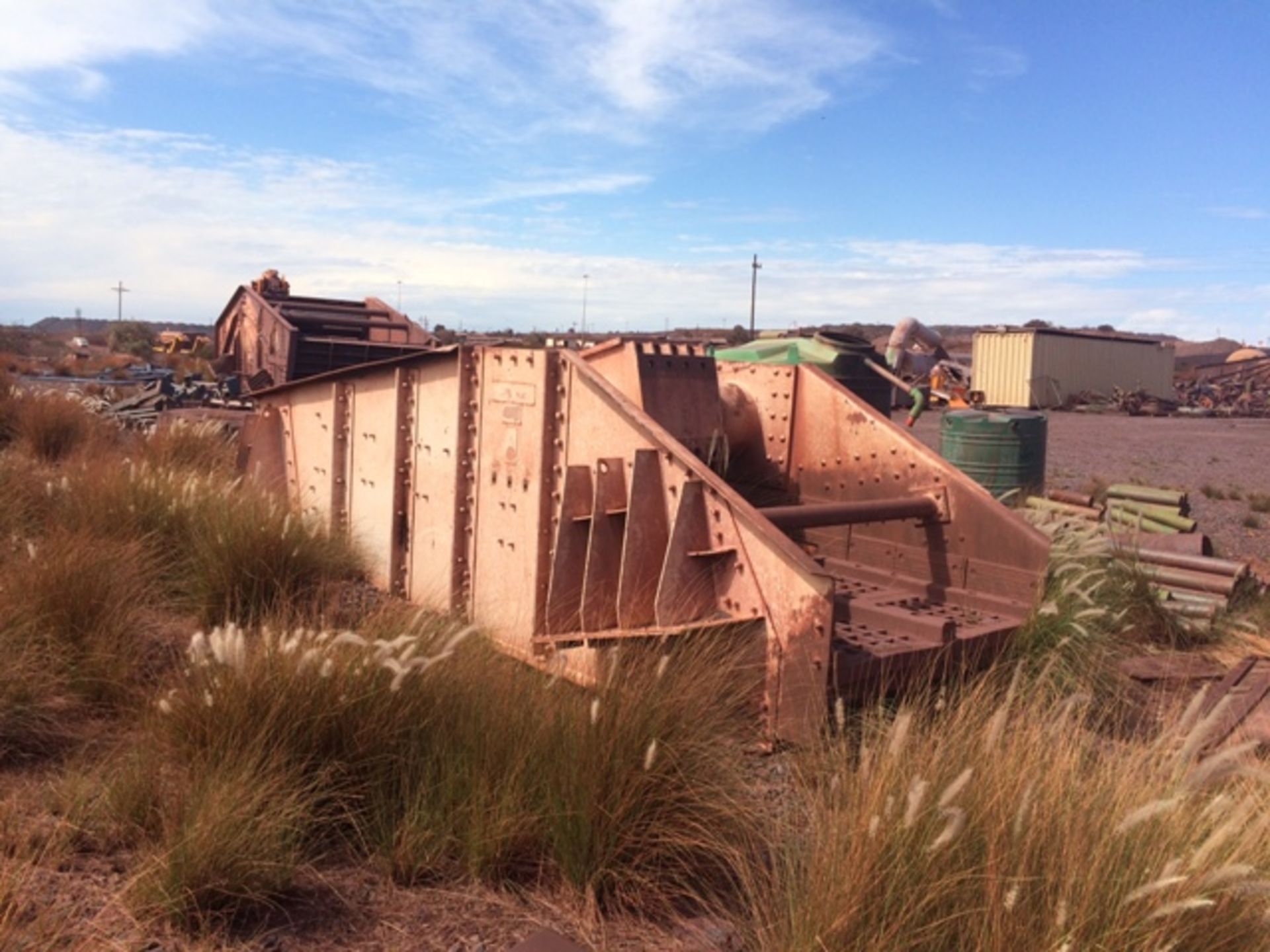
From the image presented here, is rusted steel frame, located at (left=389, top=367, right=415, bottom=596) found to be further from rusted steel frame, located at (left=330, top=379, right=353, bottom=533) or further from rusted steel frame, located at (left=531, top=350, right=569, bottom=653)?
rusted steel frame, located at (left=531, top=350, right=569, bottom=653)

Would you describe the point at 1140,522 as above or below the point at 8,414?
below

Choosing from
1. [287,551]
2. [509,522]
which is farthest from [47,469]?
[509,522]

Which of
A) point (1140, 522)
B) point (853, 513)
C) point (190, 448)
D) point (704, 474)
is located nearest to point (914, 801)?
point (704, 474)

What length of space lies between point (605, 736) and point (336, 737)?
0.96 metres

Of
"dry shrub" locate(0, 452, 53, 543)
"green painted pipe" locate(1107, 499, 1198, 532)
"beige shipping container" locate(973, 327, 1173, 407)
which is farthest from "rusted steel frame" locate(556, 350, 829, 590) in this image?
"beige shipping container" locate(973, 327, 1173, 407)

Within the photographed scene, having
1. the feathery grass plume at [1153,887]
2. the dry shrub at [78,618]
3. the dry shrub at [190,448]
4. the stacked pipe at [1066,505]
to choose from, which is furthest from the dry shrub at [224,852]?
the stacked pipe at [1066,505]

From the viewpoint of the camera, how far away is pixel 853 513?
584 cm

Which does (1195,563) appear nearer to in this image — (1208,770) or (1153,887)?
(1208,770)

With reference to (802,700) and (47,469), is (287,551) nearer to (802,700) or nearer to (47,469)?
(802,700)

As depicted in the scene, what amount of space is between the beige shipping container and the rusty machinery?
3736 cm

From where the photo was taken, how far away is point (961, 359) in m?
62.6

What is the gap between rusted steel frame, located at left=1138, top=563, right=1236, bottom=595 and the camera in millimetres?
8664

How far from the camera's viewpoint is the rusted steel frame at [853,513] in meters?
5.61

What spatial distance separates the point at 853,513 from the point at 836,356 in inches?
288
